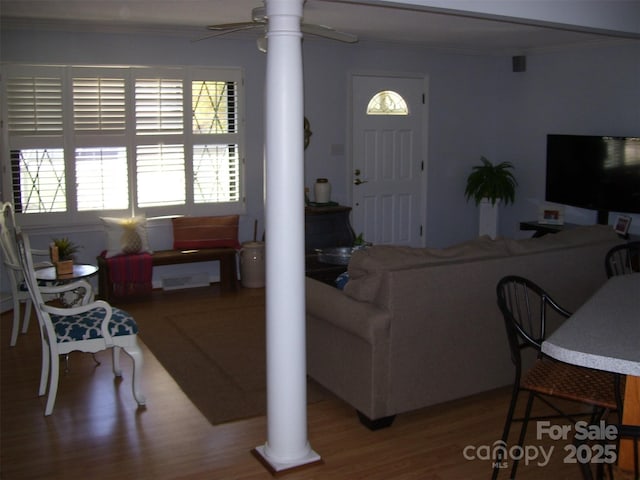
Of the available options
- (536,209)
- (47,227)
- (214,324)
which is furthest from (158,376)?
(536,209)

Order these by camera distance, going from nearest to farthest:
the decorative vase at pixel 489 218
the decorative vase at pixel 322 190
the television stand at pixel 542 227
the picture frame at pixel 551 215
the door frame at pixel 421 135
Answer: the decorative vase at pixel 322 190, the television stand at pixel 542 227, the picture frame at pixel 551 215, the door frame at pixel 421 135, the decorative vase at pixel 489 218

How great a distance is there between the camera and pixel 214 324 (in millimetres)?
6203

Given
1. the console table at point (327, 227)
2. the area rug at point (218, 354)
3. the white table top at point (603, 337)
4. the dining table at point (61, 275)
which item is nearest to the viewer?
the white table top at point (603, 337)

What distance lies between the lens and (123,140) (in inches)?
280

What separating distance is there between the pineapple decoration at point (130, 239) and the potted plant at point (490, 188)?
4.21 meters

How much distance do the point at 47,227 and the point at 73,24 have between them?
1.90m

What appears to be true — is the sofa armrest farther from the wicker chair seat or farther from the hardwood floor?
the wicker chair seat

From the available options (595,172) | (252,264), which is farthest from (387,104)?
(252,264)

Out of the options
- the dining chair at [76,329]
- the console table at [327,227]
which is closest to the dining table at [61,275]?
the dining chair at [76,329]

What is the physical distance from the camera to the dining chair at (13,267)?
17.4 ft

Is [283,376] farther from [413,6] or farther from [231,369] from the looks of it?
[413,6]

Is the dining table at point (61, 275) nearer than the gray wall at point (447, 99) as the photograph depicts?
Yes

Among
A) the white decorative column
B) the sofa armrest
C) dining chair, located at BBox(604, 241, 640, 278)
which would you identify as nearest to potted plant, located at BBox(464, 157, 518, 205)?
dining chair, located at BBox(604, 241, 640, 278)

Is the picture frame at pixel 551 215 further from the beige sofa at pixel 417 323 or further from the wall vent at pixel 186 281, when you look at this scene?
the wall vent at pixel 186 281
